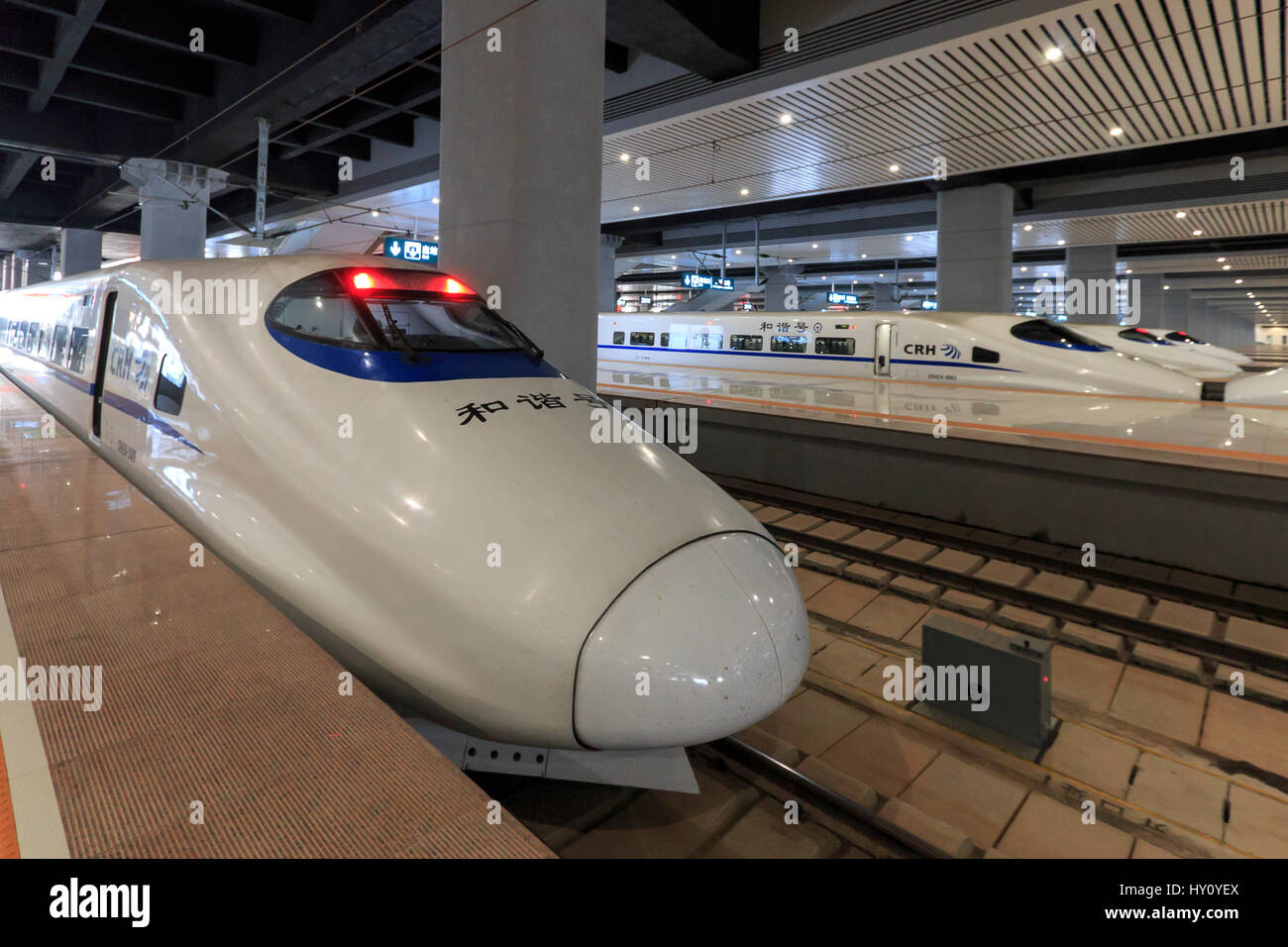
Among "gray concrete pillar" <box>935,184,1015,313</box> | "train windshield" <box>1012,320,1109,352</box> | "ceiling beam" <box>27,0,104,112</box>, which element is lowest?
"train windshield" <box>1012,320,1109,352</box>

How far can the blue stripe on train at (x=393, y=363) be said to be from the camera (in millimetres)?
3438

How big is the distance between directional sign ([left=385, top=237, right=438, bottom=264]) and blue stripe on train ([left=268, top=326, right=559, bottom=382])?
750cm

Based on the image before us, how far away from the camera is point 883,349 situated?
45.6ft

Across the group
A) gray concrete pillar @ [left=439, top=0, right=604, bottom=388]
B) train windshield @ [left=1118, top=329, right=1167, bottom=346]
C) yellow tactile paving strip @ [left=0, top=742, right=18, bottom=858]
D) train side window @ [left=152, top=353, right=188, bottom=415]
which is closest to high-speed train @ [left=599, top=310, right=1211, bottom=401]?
train windshield @ [left=1118, top=329, right=1167, bottom=346]

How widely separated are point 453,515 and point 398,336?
132 centimetres

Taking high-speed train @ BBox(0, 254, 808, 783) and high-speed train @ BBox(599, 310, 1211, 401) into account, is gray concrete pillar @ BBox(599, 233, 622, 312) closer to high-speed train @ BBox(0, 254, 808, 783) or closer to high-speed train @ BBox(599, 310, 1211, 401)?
high-speed train @ BBox(599, 310, 1211, 401)

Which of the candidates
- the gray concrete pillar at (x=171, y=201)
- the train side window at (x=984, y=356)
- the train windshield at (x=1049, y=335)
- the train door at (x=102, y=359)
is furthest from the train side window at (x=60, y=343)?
the train windshield at (x=1049, y=335)

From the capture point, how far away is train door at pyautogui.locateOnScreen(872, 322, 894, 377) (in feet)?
45.4

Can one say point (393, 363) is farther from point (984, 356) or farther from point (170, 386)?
point (984, 356)

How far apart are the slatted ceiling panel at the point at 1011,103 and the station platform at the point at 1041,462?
4.32 meters

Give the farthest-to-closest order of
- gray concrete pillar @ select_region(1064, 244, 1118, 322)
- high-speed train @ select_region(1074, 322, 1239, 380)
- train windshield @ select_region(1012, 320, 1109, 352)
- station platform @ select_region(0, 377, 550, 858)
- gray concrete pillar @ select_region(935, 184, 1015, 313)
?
gray concrete pillar @ select_region(1064, 244, 1118, 322) < high-speed train @ select_region(1074, 322, 1239, 380) < gray concrete pillar @ select_region(935, 184, 1015, 313) < train windshield @ select_region(1012, 320, 1109, 352) < station platform @ select_region(0, 377, 550, 858)

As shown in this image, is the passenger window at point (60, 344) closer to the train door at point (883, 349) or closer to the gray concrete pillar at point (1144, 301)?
the train door at point (883, 349)

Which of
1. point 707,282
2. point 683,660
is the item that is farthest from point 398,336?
point 707,282

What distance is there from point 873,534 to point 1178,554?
2524 mm
